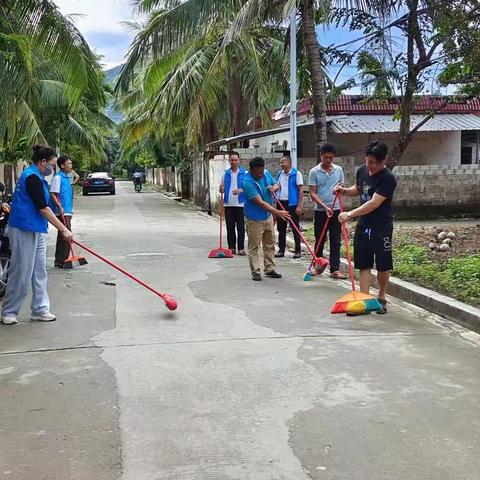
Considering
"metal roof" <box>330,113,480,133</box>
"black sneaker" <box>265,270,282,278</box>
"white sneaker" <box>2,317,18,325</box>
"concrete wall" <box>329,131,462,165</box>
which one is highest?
"metal roof" <box>330,113,480,133</box>

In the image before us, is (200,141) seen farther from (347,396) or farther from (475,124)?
(347,396)

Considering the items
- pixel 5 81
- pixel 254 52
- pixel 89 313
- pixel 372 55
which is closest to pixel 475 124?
pixel 254 52

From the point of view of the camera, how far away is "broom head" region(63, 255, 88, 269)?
10258mm

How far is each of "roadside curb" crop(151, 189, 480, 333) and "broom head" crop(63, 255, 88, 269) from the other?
4885 millimetres

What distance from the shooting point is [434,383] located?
485 centimetres

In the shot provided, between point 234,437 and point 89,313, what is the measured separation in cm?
362

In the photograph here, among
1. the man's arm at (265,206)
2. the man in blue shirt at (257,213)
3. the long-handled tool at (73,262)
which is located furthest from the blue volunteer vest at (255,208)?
the long-handled tool at (73,262)

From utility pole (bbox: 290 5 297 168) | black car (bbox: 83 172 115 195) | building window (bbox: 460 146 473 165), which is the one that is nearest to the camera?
utility pole (bbox: 290 5 297 168)

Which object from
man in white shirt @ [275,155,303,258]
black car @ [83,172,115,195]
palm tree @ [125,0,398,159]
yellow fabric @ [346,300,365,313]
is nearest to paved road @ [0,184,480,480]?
yellow fabric @ [346,300,365,313]

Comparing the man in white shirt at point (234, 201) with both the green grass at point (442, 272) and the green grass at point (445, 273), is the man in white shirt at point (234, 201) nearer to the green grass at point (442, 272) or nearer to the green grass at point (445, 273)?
the green grass at point (442, 272)

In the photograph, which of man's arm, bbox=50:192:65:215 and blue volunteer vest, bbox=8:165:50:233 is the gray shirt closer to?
man's arm, bbox=50:192:65:215

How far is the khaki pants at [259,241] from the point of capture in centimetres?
911

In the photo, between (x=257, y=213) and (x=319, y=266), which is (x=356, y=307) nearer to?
(x=319, y=266)

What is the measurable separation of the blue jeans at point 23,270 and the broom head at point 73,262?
3.55 m
